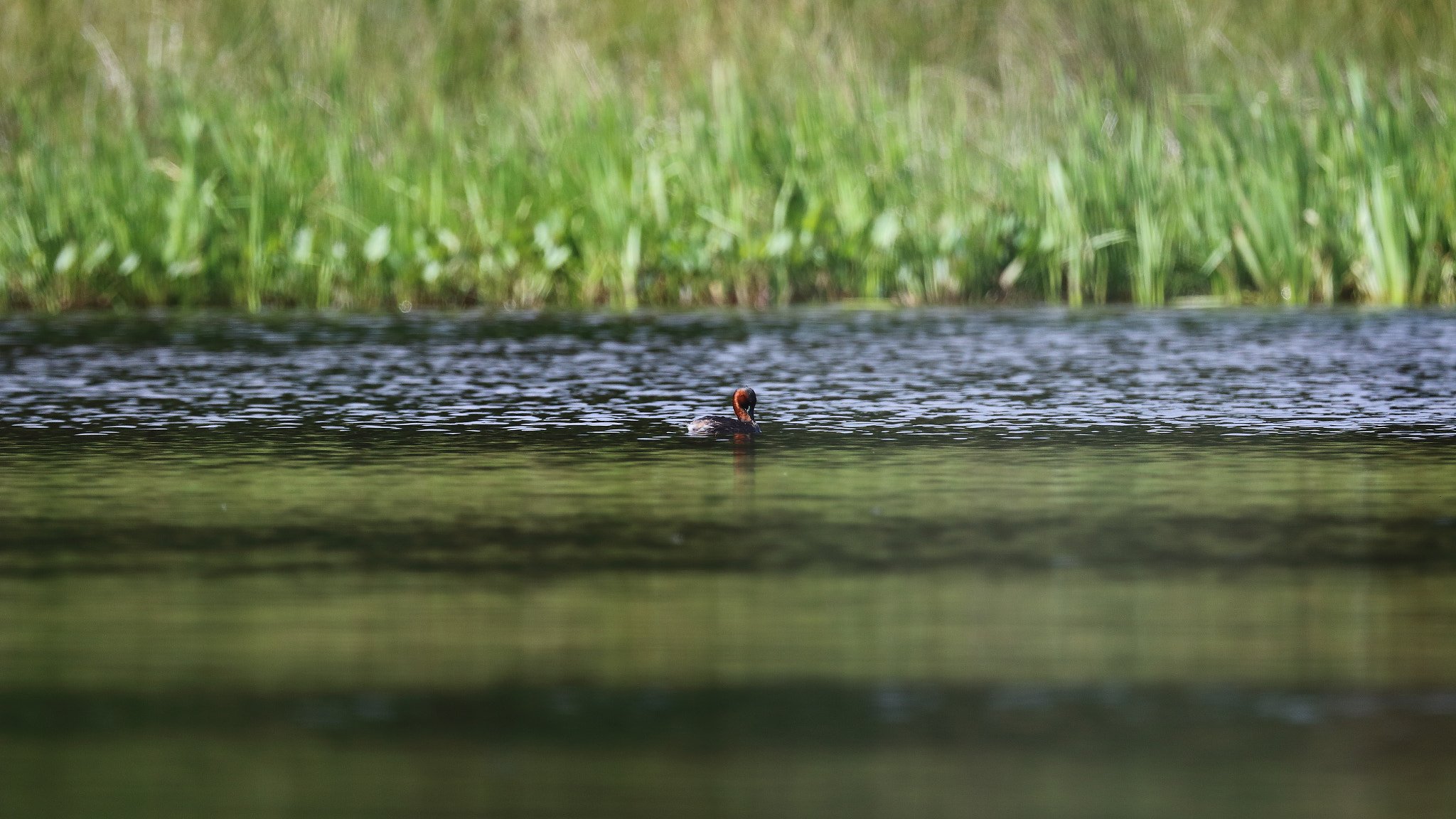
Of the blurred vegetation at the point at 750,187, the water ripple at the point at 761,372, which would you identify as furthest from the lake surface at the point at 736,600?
the blurred vegetation at the point at 750,187

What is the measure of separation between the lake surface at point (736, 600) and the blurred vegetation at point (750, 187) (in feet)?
12.6

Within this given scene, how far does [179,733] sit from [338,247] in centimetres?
989

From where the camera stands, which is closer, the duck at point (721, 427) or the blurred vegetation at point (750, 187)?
the duck at point (721, 427)

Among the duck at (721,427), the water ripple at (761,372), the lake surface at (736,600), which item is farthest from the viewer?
the water ripple at (761,372)

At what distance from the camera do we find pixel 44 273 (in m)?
12.8

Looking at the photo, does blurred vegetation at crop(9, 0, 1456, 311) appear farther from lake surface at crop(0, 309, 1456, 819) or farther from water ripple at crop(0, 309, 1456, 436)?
lake surface at crop(0, 309, 1456, 819)

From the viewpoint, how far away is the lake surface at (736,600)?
112 inches

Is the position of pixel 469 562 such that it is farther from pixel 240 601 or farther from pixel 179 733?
pixel 179 733

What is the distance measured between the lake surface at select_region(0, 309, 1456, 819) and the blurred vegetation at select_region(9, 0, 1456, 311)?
3855 millimetres

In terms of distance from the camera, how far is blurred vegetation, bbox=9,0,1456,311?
1198 cm

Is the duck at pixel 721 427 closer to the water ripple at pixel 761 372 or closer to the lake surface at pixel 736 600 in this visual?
the lake surface at pixel 736 600

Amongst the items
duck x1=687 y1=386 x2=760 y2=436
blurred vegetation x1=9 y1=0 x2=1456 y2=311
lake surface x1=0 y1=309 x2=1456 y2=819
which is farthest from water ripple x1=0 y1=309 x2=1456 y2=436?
blurred vegetation x1=9 y1=0 x2=1456 y2=311

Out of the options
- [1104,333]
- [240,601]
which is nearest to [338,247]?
[1104,333]

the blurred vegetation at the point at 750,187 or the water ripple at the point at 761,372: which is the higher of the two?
the blurred vegetation at the point at 750,187
